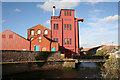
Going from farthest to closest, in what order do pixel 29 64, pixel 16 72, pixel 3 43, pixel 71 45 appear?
pixel 71 45, pixel 3 43, pixel 29 64, pixel 16 72

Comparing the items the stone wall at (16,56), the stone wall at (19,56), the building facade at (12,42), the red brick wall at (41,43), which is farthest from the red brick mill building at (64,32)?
the stone wall at (16,56)

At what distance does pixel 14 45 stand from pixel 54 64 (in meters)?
14.1

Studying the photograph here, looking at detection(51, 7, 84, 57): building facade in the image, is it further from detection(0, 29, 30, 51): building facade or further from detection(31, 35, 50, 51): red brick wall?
detection(0, 29, 30, 51): building facade

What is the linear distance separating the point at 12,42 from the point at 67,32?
1680 centimetres

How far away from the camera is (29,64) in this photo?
18375mm

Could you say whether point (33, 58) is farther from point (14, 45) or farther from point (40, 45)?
point (14, 45)

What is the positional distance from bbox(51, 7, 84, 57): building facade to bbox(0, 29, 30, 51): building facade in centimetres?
920

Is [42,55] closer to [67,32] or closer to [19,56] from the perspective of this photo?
[19,56]

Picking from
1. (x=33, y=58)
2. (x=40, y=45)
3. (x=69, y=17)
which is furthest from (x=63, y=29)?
(x=33, y=58)

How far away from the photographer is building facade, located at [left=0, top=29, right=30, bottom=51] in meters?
27.4

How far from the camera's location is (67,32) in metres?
33.6

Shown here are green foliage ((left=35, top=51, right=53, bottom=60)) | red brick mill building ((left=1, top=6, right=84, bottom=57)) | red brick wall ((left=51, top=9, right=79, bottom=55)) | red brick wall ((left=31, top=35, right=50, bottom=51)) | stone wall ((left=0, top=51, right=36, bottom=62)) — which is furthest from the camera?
red brick wall ((left=51, top=9, right=79, bottom=55))

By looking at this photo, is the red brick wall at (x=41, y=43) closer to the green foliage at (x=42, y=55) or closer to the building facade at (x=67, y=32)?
the building facade at (x=67, y=32)

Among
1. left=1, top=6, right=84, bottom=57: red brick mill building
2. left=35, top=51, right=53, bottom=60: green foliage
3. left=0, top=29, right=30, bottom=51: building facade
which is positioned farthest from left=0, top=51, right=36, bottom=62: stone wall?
left=1, top=6, right=84, bottom=57: red brick mill building
